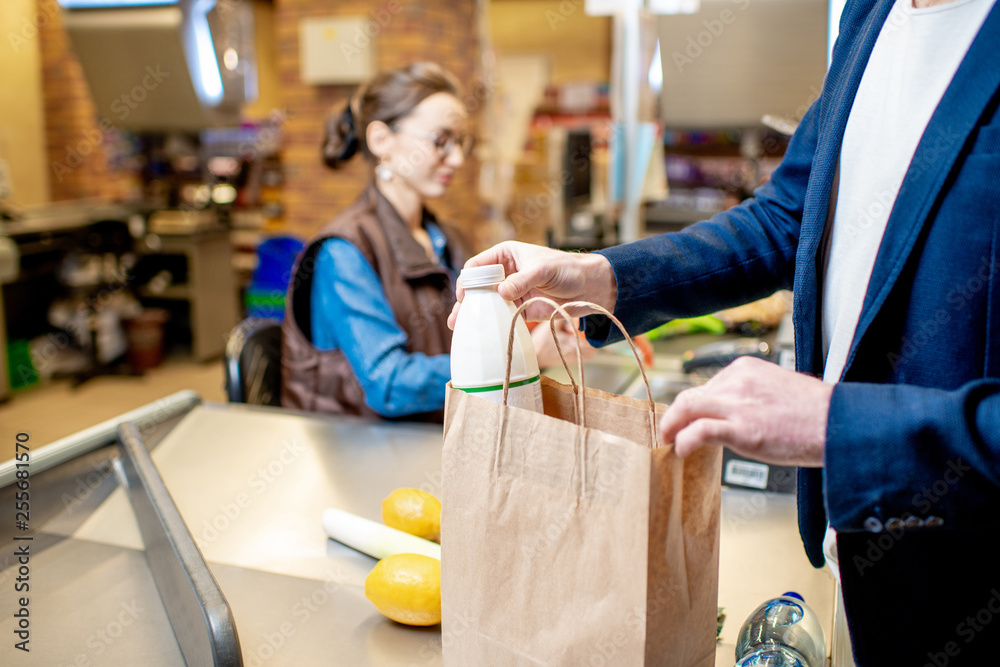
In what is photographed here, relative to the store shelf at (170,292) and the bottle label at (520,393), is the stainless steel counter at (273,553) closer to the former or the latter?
the bottle label at (520,393)

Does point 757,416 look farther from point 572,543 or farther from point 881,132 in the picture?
point 881,132

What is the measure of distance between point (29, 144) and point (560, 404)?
814cm

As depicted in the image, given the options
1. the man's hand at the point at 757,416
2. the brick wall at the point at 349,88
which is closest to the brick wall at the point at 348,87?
the brick wall at the point at 349,88

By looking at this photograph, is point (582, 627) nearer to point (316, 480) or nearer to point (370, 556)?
point (370, 556)

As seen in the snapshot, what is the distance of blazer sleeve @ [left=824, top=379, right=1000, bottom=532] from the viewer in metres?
0.62

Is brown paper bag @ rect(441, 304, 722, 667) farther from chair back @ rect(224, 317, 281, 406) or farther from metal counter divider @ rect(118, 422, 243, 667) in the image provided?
chair back @ rect(224, 317, 281, 406)

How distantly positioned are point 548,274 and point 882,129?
15.6 inches

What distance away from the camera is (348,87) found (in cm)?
523

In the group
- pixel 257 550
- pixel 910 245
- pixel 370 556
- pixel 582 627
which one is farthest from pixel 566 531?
pixel 257 550

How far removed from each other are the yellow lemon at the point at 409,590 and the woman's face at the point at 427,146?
1423 millimetres

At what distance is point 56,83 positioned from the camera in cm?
738

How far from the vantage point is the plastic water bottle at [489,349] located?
0.81 meters

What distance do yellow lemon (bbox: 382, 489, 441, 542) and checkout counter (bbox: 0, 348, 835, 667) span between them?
80mm

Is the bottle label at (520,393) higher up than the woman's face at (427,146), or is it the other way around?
the woman's face at (427,146)
